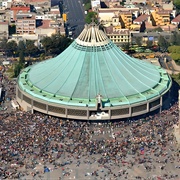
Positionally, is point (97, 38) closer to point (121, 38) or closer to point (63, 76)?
point (63, 76)

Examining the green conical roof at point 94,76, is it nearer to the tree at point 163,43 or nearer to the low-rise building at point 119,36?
the tree at point 163,43

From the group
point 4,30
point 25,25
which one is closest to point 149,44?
point 25,25

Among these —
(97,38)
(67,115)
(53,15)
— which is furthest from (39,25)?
(67,115)

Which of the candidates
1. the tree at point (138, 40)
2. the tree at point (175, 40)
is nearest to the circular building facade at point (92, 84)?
the tree at point (175, 40)

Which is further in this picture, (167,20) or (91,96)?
(167,20)

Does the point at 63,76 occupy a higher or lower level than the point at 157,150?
higher
